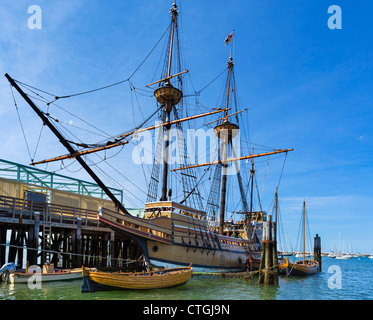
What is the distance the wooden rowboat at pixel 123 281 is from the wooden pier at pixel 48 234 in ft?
7.22

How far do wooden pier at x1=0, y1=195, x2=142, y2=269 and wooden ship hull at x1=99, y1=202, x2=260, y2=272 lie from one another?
8.64 ft

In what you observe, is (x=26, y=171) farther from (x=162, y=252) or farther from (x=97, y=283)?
(x=97, y=283)

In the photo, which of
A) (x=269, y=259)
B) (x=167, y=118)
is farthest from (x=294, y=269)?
(x=167, y=118)

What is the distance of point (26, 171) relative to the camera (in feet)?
111

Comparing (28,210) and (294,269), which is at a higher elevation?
(28,210)

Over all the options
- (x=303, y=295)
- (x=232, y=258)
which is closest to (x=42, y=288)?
(x=303, y=295)

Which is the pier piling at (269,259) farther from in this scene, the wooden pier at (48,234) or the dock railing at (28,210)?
the dock railing at (28,210)

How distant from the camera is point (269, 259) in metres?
26.6

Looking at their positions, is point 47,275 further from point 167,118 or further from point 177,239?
point 167,118

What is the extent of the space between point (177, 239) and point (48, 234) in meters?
10.7

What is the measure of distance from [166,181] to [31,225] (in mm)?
12671

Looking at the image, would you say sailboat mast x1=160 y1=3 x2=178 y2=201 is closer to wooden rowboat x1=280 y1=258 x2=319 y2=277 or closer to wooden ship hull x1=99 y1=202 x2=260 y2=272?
wooden ship hull x1=99 y1=202 x2=260 y2=272

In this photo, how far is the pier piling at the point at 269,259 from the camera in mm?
25844
